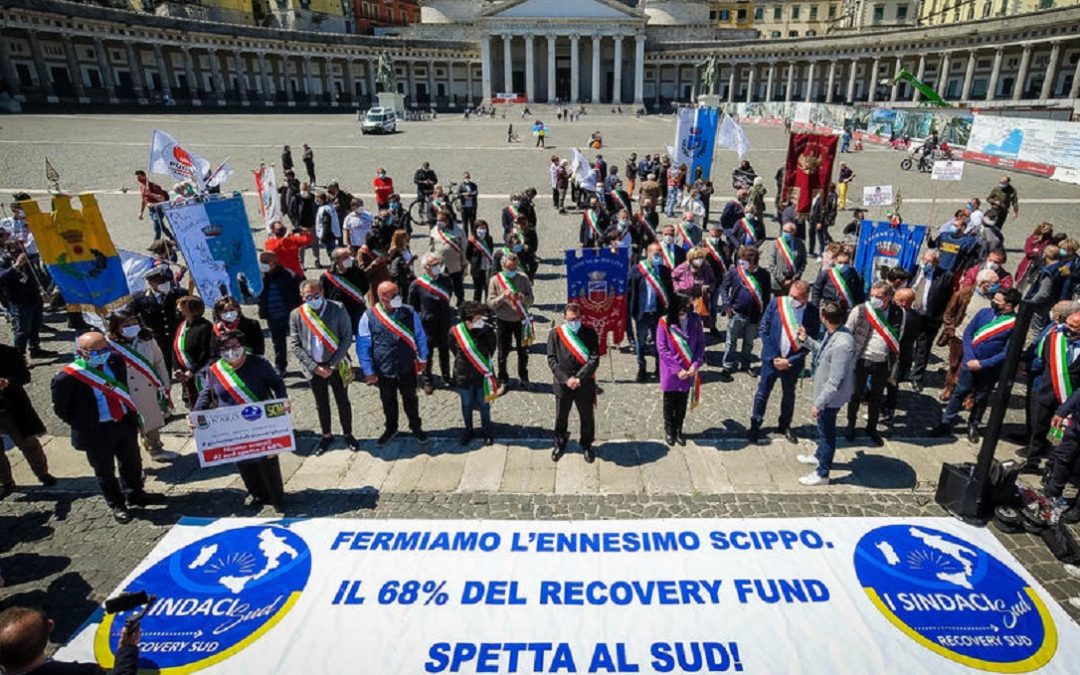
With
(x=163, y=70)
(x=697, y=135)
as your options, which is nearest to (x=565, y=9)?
(x=163, y=70)

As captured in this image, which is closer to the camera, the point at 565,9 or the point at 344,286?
the point at 344,286

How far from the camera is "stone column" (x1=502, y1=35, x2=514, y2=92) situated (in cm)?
8000

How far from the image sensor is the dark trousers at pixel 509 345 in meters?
8.34

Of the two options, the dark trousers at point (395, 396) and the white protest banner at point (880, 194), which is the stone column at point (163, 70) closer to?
the dark trousers at point (395, 396)

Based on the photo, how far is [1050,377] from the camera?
624 centimetres

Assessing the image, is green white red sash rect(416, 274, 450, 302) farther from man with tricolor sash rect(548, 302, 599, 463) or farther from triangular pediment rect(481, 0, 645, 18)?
triangular pediment rect(481, 0, 645, 18)

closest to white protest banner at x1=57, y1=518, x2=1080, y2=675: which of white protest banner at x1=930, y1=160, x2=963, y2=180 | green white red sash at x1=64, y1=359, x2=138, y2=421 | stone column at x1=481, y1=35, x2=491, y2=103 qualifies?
green white red sash at x1=64, y1=359, x2=138, y2=421

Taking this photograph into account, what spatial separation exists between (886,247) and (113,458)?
1154cm

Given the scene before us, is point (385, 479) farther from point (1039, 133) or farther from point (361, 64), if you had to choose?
point (361, 64)

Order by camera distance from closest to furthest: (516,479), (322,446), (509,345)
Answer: (516,479) → (322,446) → (509,345)

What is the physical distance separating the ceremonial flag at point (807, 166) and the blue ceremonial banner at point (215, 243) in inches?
437

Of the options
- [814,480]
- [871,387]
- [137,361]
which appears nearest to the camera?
[137,361]

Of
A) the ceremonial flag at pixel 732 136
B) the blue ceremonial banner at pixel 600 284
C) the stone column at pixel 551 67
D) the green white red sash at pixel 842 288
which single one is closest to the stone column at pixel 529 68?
the stone column at pixel 551 67

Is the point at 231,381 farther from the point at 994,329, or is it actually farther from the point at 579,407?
the point at 994,329
